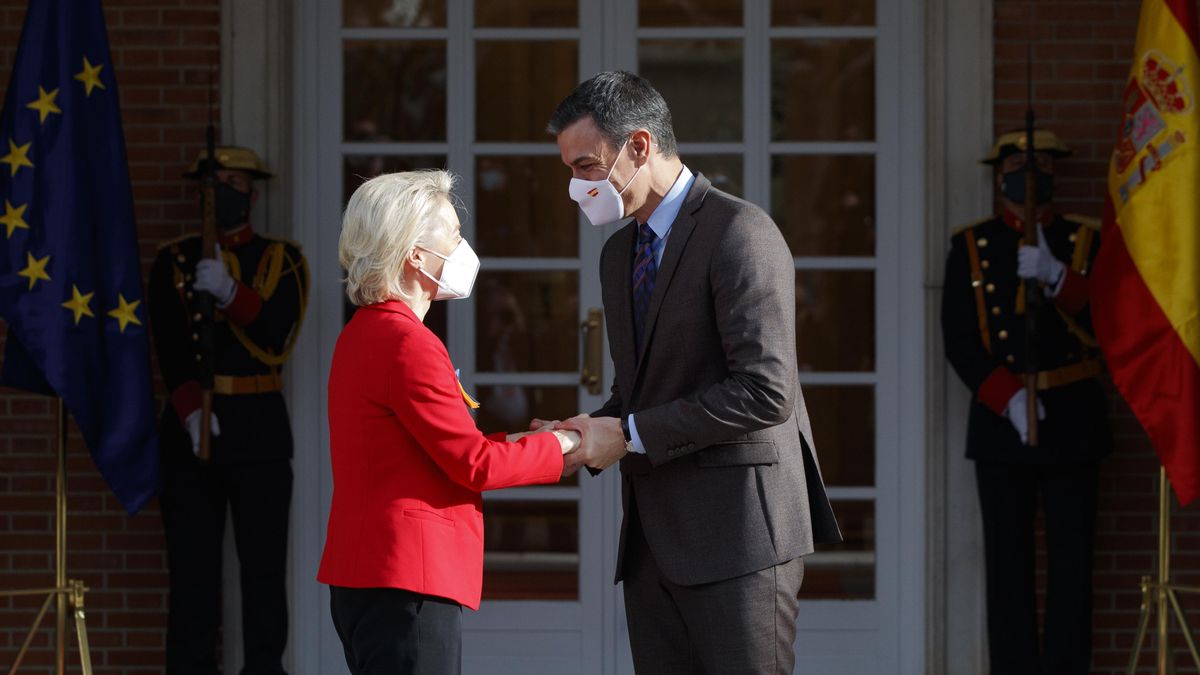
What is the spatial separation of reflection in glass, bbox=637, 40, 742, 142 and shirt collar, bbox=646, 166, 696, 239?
2.23 metres

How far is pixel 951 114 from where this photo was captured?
481 cm

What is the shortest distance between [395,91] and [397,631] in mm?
2827

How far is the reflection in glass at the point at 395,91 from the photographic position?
16.5 ft

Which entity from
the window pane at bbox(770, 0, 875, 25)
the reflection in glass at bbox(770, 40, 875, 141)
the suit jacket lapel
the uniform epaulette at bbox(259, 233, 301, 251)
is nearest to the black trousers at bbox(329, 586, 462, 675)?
the suit jacket lapel

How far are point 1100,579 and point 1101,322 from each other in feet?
3.28

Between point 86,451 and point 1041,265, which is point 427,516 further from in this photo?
point 86,451

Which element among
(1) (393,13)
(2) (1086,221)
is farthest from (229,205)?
(2) (1086,221)

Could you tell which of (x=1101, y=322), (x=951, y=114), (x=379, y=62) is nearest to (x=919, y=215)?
(x=951, y=114)

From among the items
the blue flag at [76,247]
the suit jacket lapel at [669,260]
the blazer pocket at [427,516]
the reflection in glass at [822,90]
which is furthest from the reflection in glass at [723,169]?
the blazer pocket at [427,516]

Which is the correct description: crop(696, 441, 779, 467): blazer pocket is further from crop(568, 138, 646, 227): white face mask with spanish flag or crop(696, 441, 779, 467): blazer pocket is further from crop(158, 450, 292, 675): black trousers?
crop(158, 450, 292, 675): black trousers

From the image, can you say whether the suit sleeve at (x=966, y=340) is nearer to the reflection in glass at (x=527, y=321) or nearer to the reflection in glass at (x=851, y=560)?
the reflection in glass at (x=851, y=560)

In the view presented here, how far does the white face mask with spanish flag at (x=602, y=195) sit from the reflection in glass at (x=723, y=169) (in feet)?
7.31

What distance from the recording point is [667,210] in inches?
111

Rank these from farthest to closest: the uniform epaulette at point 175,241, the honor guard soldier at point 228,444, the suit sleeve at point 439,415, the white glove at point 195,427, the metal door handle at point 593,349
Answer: the metal door handle at point 593,349 < the uniform epaulette at point 175,241 < the honor guard soldier at point 228,444 < the white glove at point 195,427 < the suit sleeve at point 439,415
